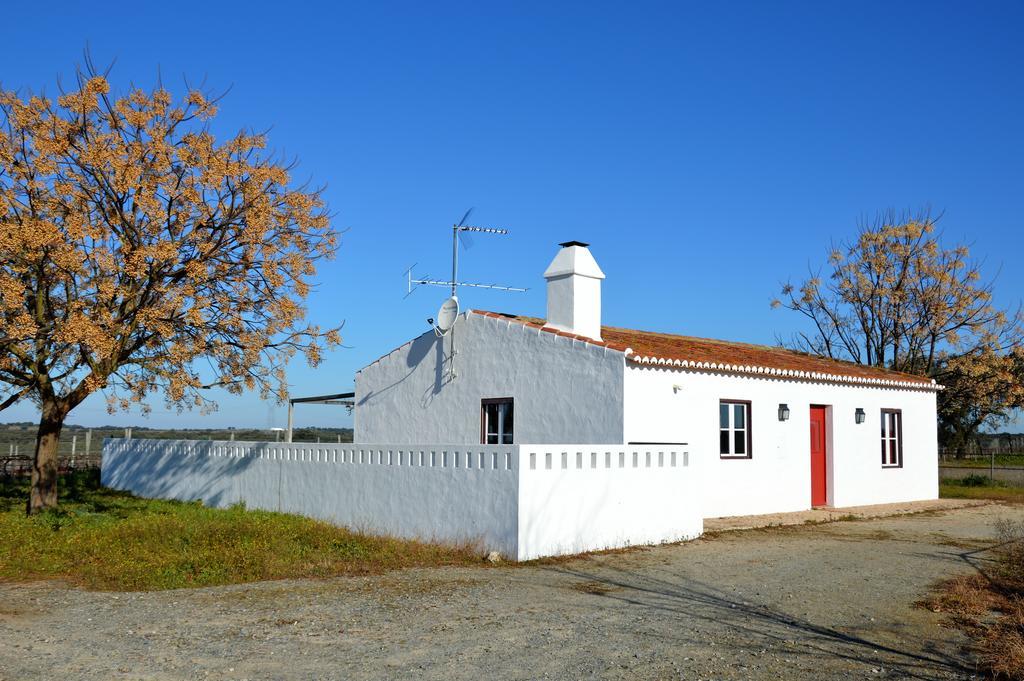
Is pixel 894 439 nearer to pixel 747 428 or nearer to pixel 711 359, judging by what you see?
pixel 747 428

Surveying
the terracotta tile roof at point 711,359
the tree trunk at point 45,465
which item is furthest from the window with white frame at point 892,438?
the tree trunk at point 45,465

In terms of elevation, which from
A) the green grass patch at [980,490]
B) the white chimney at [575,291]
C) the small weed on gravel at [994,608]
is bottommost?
the green grass patch at [980,490]

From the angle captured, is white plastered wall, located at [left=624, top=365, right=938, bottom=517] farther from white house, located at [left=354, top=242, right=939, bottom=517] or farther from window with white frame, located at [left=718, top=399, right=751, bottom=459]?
window with white frame, located at [left=718, top=399, right=751, bottom=459]

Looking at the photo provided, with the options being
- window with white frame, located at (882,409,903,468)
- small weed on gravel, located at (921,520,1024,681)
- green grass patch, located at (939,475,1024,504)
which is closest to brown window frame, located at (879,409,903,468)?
window with white frame, located at (882,409,903,468)

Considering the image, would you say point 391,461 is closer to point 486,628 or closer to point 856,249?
point 486,628

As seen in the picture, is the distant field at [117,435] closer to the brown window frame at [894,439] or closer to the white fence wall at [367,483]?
the white fence wall at [367,483]

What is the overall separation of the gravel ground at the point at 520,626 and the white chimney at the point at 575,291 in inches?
236

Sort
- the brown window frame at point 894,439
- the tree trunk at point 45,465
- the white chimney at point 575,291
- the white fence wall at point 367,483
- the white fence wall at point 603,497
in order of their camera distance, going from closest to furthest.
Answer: the white fence wall at point 603,497 < the white fence wall at point 367,483 < the tree trunk at point 45,465 < the white chimney at point 575,291 < the brown window frame at point 894,439

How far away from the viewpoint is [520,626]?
749 cm

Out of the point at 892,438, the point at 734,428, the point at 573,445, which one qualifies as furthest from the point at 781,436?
the point at 573,445

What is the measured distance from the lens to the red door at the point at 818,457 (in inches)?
735

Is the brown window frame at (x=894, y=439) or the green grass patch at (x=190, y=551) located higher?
the brown window frame at (x=894, y=439)

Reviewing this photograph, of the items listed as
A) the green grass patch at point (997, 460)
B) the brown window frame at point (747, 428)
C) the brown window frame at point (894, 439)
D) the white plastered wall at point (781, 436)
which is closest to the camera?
the white plastered wall at point (781, 436)

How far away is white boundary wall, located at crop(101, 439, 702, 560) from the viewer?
11.4m
